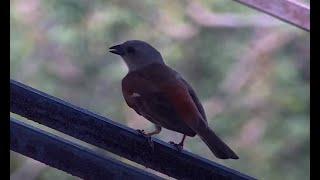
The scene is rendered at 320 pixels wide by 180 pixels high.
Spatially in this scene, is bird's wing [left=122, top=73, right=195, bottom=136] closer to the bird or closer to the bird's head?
the bird

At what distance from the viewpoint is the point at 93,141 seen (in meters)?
1.18

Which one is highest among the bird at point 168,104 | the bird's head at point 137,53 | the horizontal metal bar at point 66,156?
the bird's head at point 137,53

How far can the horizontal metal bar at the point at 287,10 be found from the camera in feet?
6.07

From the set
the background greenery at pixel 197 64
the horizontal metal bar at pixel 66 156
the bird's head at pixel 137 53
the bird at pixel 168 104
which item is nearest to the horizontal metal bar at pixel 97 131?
the horizontal metal bar at pixel 66 156

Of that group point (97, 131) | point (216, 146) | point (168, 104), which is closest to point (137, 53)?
point (168, 104)

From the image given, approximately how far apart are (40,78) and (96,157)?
2.63 meters

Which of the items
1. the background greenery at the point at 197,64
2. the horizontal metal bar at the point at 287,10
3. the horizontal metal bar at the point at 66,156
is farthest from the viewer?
the background greenery at the point at 197,64

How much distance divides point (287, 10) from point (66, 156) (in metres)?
0.84

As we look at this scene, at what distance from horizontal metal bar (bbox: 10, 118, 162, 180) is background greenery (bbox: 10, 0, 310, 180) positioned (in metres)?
2.43

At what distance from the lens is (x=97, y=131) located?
116 centimetres

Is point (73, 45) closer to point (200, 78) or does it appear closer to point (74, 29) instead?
point (74, 29)

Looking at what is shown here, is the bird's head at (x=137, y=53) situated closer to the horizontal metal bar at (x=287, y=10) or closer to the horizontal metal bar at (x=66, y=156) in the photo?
the horizontal metal bar at (x=287, y=10)

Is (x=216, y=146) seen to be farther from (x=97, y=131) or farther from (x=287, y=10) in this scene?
(x=287, y=10)

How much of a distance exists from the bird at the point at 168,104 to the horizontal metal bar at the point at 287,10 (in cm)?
39
